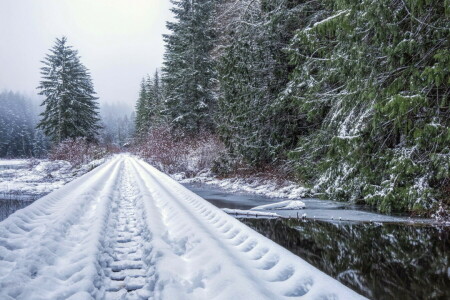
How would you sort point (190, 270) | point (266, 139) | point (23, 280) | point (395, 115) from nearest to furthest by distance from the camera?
point (23, 280) → point (190, 270) → point (395, 115) → point (266, 139)

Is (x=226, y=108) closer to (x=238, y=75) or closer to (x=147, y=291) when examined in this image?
(x=238, y=75)

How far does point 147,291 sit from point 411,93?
212 inches

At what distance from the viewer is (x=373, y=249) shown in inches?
185

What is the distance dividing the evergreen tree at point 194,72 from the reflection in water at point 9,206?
1687 cm

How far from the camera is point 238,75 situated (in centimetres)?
1268

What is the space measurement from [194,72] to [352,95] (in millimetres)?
19633

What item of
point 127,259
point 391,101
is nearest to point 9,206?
point 127,259

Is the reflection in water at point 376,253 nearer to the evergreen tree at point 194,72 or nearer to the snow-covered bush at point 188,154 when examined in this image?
the snow-covered bush at point 188,154

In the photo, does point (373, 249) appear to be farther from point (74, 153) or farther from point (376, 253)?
point (74, 153)

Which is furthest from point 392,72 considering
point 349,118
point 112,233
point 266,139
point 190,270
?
point 266,139

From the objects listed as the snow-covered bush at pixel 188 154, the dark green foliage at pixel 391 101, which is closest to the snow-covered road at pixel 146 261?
the dark green foliage at pixel 391 101

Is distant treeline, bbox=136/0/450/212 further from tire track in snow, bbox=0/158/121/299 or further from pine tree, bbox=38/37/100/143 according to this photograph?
pine tree, bbox=38/37/100/143

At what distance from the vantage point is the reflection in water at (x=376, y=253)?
3.40m

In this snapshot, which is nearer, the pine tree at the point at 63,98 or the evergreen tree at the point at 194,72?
the evergreen tree at the point at 194,72
